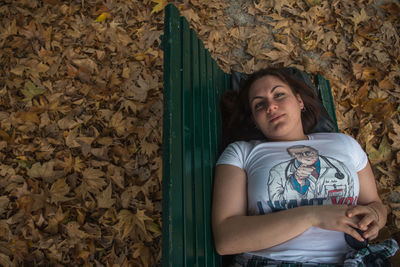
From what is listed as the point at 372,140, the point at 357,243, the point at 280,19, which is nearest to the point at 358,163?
the point at 357,243

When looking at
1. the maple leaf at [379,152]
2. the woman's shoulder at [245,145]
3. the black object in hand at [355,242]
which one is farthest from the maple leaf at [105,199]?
the maple leaf at [379,152]

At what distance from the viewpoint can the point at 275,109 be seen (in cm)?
174

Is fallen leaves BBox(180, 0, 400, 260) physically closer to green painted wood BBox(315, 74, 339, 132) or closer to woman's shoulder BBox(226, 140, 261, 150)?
green painted wood BBox(315, 74, 339, 132)

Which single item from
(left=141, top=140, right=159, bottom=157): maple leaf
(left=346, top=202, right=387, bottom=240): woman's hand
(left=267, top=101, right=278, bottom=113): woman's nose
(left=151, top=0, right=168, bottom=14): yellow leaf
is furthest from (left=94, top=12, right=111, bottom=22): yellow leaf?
(left=346, top=202, right=387, bottom=240): woman's hand

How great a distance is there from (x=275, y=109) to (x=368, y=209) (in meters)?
0.69

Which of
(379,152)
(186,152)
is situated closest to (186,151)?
(186,152)

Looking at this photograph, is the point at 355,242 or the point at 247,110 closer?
the point at 355,242

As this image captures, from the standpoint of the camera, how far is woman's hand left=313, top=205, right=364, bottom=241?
136 centimetres

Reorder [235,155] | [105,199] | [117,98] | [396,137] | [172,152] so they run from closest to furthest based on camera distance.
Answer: [172,152]
[235,155]
[105,199]
[396,137]
[117,98]

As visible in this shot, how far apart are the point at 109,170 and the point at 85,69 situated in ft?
3.57

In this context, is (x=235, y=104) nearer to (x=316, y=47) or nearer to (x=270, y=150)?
(x=270, y=150)

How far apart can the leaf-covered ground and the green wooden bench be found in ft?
2.59

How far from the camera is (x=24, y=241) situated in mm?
2137

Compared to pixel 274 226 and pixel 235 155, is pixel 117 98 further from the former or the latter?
pixel 274 226
